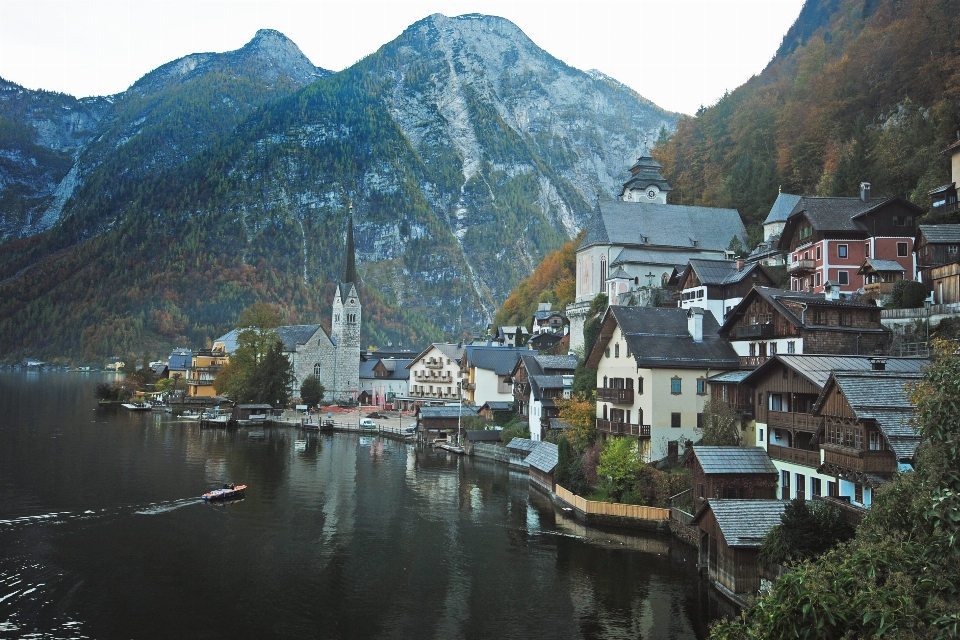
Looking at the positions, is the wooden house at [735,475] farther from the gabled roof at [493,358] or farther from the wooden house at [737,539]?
the gabled roof at [493,358]

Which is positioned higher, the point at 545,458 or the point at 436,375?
the point at 436,375

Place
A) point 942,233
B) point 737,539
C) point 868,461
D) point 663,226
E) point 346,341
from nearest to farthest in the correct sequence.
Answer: point 868,461, point 737,539, point 942,233, point 663,226, point 346,341

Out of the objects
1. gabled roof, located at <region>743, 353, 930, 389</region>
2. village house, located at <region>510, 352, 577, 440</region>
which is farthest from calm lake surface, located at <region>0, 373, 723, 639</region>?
gabled roof, located at <region>743, 353, 930, 389</region>

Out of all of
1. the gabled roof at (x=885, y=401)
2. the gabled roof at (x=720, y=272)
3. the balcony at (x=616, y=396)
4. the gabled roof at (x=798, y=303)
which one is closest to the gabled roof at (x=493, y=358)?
the gabled roof at (x=720, y=272)

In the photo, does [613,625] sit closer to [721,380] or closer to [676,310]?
[721,380]

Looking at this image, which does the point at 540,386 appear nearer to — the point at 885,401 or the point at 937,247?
the point at 937,247

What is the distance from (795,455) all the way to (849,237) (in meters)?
22.7

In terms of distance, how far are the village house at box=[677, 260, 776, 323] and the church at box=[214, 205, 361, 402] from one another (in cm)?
6606

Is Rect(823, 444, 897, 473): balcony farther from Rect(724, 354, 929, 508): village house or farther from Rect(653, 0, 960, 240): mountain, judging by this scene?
Rect(653, 0, 960, 240): mountain

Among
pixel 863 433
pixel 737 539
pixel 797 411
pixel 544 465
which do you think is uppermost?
pixel 797 411

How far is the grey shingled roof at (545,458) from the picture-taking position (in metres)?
44.1

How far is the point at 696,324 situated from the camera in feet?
132

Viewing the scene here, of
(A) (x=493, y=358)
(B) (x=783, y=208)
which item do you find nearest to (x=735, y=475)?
(B) (x=783, y=208)

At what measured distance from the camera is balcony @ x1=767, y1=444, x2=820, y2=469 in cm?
2784
